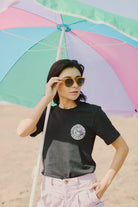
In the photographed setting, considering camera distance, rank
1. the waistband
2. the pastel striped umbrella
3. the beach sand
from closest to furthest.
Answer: the waistband < the pastel striped umbrella < the beach sand

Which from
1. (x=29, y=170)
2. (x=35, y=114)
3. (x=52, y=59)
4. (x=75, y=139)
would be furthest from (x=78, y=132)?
(x=29, y=170)

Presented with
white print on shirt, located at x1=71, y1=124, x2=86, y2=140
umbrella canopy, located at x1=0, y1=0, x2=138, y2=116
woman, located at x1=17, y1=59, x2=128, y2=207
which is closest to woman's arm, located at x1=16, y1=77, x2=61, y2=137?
woman, located at x1=17, y1=59, x2=128, y2=207

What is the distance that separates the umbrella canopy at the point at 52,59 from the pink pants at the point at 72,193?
1.11m

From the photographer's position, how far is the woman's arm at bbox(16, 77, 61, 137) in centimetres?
220

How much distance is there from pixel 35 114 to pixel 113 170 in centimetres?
74

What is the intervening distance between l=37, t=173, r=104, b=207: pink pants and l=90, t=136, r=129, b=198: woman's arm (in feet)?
0.15

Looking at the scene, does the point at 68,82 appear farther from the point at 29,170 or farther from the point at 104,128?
the point at 29,170

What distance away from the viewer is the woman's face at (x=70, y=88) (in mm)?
2345

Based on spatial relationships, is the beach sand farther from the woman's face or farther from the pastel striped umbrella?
the woman's face

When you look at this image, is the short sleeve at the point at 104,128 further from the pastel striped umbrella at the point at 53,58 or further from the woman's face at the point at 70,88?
the pastel striped umbrella at the point at 53,58

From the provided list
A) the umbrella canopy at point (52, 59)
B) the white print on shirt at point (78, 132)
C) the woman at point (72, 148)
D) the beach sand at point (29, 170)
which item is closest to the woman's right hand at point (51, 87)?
the woman at point (72, 148)

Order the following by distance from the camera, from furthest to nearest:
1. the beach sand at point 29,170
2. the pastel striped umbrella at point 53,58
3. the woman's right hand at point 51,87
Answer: the beach sand at point 29,170 < the pastel striped umbrella at point 53,58 < the woman's right hand at point 51,87

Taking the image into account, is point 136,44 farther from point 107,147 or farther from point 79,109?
point 107,147

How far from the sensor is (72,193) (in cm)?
216
